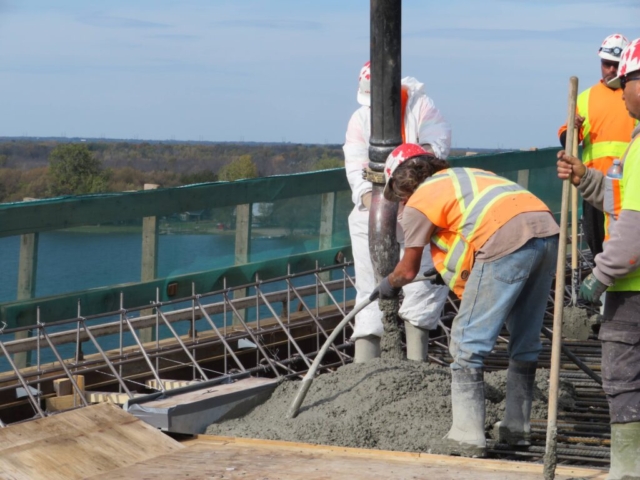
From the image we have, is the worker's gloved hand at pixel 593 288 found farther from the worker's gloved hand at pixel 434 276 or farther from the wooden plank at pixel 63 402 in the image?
the wooden plank at pixel 63 402

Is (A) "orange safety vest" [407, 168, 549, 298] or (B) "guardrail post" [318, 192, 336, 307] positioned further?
(B) "guardrail post" [318, 192, 336, 307]

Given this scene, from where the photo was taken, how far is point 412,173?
169 inches

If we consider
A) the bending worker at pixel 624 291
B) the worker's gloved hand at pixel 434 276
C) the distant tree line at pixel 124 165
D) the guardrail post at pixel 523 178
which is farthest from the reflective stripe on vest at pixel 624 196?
the guardrail post at pixel 523 178

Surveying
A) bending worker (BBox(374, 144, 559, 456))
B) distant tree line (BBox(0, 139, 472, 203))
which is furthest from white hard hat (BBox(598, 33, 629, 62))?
distant tree line (BBox(0, 139, 472, 203))

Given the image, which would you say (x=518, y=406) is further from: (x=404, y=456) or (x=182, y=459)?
(x=182, y=459)

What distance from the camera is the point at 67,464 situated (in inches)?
157

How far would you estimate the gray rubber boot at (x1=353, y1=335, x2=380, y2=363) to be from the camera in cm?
569

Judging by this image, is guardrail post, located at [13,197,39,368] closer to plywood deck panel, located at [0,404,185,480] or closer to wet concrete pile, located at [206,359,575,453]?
plywood deck panel, located at [0,404,185,480]

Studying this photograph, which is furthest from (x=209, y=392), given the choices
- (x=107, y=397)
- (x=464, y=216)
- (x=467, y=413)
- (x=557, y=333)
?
(x=557, y=333)

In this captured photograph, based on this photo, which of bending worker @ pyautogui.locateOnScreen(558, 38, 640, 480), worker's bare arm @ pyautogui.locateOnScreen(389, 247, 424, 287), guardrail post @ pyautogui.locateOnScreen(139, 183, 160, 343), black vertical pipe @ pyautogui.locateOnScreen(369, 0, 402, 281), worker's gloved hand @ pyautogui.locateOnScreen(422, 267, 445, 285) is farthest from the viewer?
guardrail post @ pyautogui.locateOnScreen(139, 183, 160, 343)

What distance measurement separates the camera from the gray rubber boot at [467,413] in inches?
166

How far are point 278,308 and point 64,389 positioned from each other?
139 inches

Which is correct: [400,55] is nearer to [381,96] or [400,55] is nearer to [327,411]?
[381,96]

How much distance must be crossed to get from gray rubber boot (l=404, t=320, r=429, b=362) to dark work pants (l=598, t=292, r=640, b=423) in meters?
2.02
